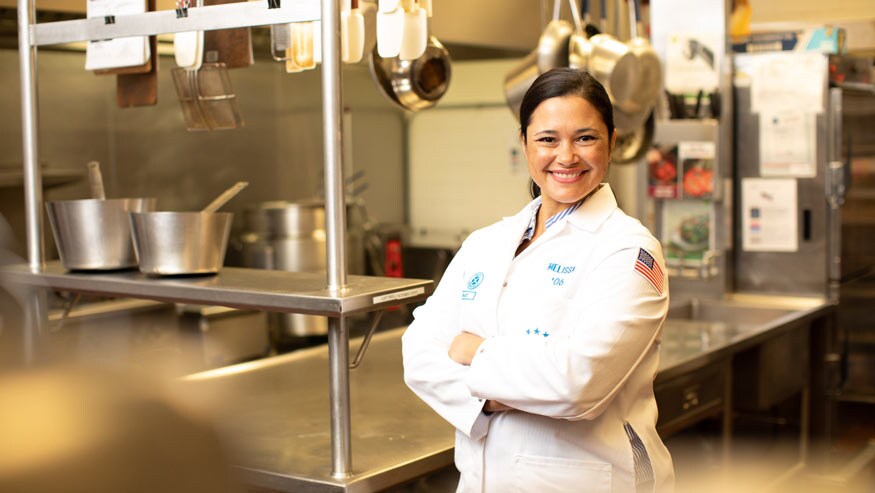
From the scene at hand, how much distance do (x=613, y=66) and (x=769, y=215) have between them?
4.71 feet

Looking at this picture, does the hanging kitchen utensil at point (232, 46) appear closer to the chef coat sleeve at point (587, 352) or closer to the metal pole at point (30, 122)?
Answer: the metal pole at point (30, 122)

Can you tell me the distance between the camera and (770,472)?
159 inches

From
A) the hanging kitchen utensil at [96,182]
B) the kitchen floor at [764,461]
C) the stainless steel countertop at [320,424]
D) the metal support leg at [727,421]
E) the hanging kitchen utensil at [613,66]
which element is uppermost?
the hanging kitchen utensil at [613,66]

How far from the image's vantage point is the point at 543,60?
3475 millimetres

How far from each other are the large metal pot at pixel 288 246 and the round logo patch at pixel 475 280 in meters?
2.62

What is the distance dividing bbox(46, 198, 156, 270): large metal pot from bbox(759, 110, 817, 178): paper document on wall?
312cm

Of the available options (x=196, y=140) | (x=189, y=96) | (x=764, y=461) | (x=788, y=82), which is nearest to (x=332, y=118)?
(x=189, y=96)

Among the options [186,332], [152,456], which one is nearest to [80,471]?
[152,456]

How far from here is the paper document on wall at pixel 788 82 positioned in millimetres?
4473

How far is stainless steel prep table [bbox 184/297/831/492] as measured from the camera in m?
2.04

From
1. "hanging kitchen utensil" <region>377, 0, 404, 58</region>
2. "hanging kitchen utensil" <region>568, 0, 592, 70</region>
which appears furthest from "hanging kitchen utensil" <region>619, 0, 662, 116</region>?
"hanging kitchen utensil" <region>377, 0, 404, 58</region>

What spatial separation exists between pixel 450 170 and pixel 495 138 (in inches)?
13.2

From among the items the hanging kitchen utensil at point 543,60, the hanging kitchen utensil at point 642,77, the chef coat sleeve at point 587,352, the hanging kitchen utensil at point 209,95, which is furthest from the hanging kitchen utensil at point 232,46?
the hanging kitchen utensil at point 642,77

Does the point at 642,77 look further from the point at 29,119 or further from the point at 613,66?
the point at 29,119
